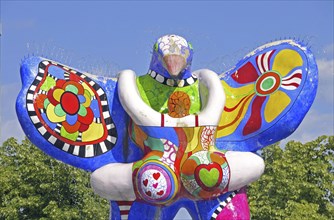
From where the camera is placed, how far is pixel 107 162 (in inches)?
380

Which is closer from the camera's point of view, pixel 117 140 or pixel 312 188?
pixel 117 140

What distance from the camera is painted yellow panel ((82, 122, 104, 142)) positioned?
963cm

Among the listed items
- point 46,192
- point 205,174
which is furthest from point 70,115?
point 46,192

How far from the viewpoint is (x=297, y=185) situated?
57.0 ft

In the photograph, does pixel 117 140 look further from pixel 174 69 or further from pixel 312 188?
pixel 312 188

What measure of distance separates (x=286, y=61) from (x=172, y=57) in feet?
4.68

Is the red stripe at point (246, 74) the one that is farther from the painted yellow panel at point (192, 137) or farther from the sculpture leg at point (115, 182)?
A: the sculpture leg at point (115, 182)

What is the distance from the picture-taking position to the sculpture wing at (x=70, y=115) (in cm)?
951

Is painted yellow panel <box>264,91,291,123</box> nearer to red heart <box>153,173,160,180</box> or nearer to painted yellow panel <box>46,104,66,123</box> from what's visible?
red heart <box>153,173,160,180</box>

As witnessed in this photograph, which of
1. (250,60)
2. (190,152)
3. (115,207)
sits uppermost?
(250,60)

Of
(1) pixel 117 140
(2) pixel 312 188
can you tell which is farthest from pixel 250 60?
(2) pixel 312 188

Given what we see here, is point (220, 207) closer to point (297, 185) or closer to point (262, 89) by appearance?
point (262, 89)

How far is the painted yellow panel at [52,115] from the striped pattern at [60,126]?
2.5 inches

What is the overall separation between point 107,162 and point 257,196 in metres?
8.62
